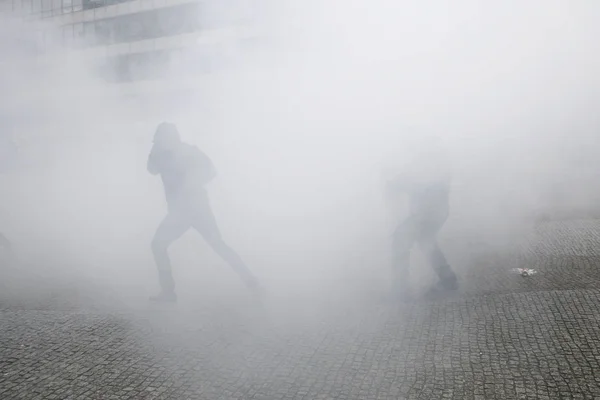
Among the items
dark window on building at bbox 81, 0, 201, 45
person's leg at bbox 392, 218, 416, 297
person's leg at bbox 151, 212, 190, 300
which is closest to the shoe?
person's leg at bbox 151, 212, 190, 300

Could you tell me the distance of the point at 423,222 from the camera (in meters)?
4.27

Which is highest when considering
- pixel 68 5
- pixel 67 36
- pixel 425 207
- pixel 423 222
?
pixel 68 5

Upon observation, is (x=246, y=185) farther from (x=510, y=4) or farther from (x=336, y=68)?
(x=510, y=4)

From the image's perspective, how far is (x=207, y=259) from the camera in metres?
A: 5.88

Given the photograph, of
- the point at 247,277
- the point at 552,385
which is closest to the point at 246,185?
the point at 247,277

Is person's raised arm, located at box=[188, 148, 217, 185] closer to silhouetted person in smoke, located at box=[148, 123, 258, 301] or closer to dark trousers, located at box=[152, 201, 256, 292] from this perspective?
silhouetted person in smoke, located at box=[148, 123, 258, 301]

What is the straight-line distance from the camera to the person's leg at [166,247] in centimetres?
425

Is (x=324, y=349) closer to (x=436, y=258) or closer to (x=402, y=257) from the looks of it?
(x=402, y=257)

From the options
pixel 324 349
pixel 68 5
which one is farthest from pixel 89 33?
pixel 324 349

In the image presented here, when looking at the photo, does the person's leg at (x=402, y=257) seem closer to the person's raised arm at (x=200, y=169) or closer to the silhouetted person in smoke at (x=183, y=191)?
the silhouetted person in smoke at (x=183, y=191)

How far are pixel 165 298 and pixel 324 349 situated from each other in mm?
1543

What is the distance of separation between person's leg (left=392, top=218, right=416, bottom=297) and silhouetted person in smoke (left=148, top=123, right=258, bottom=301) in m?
1.18

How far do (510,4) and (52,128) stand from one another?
9.58m

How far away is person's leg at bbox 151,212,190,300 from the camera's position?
425cm
